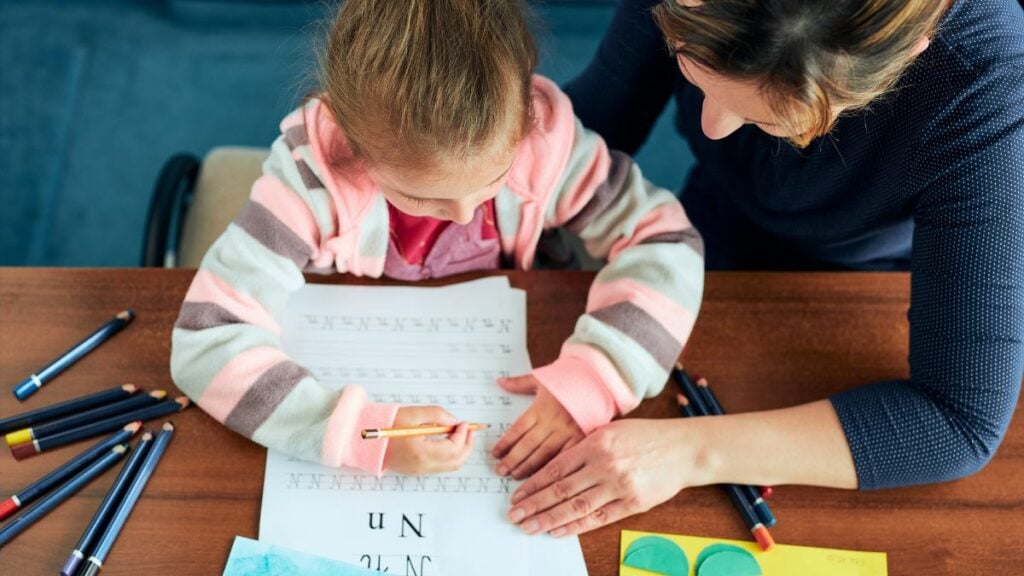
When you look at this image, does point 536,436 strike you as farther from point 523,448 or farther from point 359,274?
point 359,274

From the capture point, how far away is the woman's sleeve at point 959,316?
2.91 feet

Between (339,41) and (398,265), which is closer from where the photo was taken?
(339,41)

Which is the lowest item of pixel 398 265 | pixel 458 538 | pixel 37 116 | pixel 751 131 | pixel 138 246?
pixel 138 246

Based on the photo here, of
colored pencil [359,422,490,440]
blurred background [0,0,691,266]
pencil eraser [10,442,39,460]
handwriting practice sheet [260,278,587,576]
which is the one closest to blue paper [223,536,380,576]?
handwriting practice sheet [260,278,587,576]

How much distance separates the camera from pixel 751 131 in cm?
110

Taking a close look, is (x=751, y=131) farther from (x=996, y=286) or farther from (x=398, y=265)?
(x=398, y=265)

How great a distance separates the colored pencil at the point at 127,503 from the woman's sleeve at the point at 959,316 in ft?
2.13

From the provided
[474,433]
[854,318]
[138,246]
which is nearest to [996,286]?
[854,318]

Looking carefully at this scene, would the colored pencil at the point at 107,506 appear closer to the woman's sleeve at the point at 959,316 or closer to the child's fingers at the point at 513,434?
the child's fingers at the point at 513,434

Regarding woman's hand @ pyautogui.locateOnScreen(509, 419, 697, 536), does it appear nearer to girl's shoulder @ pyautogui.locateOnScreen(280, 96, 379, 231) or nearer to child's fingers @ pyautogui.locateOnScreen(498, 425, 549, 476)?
child's fingers @ pyautogui.locateOnScreen(498, 425, 549, 476)

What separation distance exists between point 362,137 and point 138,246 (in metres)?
1.30

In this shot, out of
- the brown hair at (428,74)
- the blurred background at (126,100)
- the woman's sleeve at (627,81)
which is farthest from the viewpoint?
the blurred background at (126,100)

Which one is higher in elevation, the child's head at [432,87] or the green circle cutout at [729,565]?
the child's head at [432,87]

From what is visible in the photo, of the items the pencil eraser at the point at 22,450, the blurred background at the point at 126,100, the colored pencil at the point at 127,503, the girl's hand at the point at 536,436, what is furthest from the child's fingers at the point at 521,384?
the blurred background at the point at 126,100
